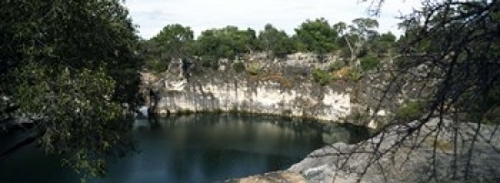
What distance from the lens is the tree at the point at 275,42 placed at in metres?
83.5

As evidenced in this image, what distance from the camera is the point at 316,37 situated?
88.3 metres

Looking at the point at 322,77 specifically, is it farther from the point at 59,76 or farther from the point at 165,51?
the point at 59,76

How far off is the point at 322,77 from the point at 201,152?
→ 107 ft

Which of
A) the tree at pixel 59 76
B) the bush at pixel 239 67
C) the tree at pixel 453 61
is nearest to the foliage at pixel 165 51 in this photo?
the bush at pixel 239 67

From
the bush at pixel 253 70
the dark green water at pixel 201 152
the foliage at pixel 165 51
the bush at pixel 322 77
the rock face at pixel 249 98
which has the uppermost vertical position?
the foliage at pixel 165 51

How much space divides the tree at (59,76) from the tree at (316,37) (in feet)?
233

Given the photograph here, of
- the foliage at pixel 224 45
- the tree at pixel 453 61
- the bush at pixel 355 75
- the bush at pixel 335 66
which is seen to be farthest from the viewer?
the foliage at pixel 224 45

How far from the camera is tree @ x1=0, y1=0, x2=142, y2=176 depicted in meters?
11.7

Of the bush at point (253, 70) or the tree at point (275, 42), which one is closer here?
the bush at point (253, 70)

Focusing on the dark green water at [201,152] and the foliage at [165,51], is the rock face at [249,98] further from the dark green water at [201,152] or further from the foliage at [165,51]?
the dark green water at [201,152]

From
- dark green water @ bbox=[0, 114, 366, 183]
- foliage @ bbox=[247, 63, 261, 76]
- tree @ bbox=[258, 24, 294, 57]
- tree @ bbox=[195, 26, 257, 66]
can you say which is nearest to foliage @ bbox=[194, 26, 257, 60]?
tree @ bbox=[195, 26, 257, 66]

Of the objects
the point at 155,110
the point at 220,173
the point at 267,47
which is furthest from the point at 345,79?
the point at 220,173

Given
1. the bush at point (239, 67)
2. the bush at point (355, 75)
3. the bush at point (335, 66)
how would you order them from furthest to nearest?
the bush at point (239, 67)
the bush at point (335, 66)
the bush at point (355, 75)

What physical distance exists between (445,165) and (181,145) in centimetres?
3968
